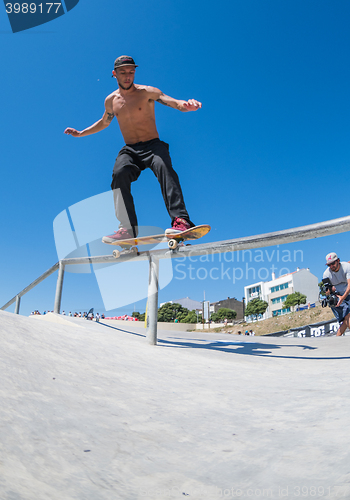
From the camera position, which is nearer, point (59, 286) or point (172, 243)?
point (172, 243)

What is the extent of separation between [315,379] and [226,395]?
0.56 metres

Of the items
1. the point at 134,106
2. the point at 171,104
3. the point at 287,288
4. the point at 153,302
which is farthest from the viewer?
the point at 287,288

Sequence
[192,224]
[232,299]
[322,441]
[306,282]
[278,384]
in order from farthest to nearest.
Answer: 1. [232,299]
2. [306,282]
3. [192,224]
4. [278,384]
5. [322,441]

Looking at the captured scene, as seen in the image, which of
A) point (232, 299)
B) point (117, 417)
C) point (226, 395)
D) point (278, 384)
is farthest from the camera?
point (232, 299)

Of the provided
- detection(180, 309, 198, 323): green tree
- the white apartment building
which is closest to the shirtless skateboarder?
detection(180, 309, 198, 323): green tree

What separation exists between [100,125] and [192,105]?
1261mm

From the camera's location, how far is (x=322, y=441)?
880 mm

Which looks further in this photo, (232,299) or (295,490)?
(232,299)

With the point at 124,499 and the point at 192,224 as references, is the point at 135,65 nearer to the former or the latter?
the point at 192,224

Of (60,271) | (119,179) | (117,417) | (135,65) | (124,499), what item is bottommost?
(124,499)

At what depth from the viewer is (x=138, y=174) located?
3.38 metres

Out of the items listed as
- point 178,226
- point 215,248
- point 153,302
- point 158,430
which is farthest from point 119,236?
point 158,430

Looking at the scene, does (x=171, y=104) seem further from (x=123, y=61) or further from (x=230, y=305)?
(x=230, y=305)

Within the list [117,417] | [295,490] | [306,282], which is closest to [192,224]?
[117,417]
